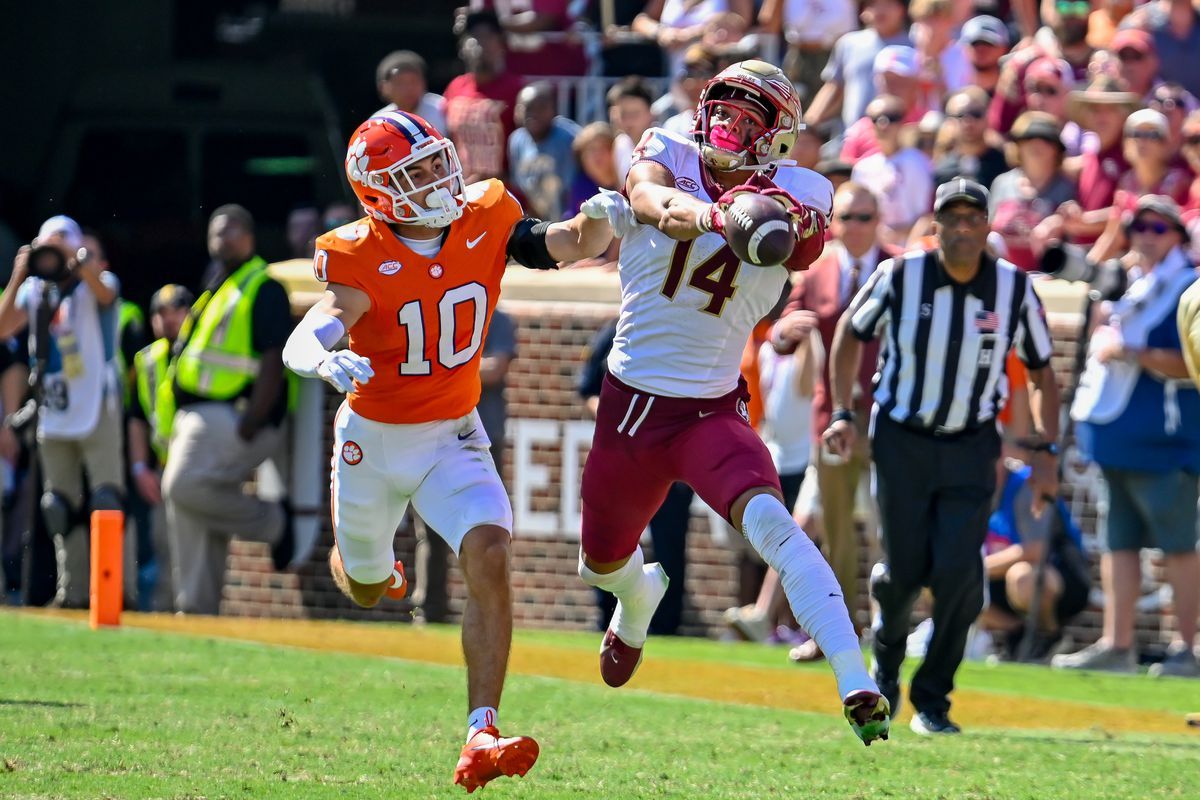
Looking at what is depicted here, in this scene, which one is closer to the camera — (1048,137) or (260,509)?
(1048,137)

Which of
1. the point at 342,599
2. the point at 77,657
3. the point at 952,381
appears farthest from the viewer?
the point at 342,599

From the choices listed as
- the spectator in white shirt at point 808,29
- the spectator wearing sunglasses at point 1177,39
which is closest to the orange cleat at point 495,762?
the spectator wearing sunglasses at point 1177,39

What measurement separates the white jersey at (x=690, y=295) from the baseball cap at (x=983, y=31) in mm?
6359

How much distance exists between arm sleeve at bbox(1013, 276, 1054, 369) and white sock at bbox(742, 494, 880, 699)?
2.35 metres

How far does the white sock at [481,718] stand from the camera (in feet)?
21.7

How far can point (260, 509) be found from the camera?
1368 cm

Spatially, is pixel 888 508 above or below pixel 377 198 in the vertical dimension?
below

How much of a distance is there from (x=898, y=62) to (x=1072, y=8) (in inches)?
42.2

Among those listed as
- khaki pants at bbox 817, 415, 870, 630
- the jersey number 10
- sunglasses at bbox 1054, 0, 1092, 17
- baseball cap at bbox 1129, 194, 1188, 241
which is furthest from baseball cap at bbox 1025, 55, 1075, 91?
the jersey number 10

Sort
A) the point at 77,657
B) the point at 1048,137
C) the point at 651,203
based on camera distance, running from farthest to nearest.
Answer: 1. the point at 1048,137
2. the point at 77,657
3. the point at 651,203

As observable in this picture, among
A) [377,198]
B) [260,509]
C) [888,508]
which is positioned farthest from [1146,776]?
[260,509]

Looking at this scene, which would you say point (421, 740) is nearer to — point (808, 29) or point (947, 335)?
point (947, 335)

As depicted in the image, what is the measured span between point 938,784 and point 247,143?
37.2ft

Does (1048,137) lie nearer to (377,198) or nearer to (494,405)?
(494,405)
